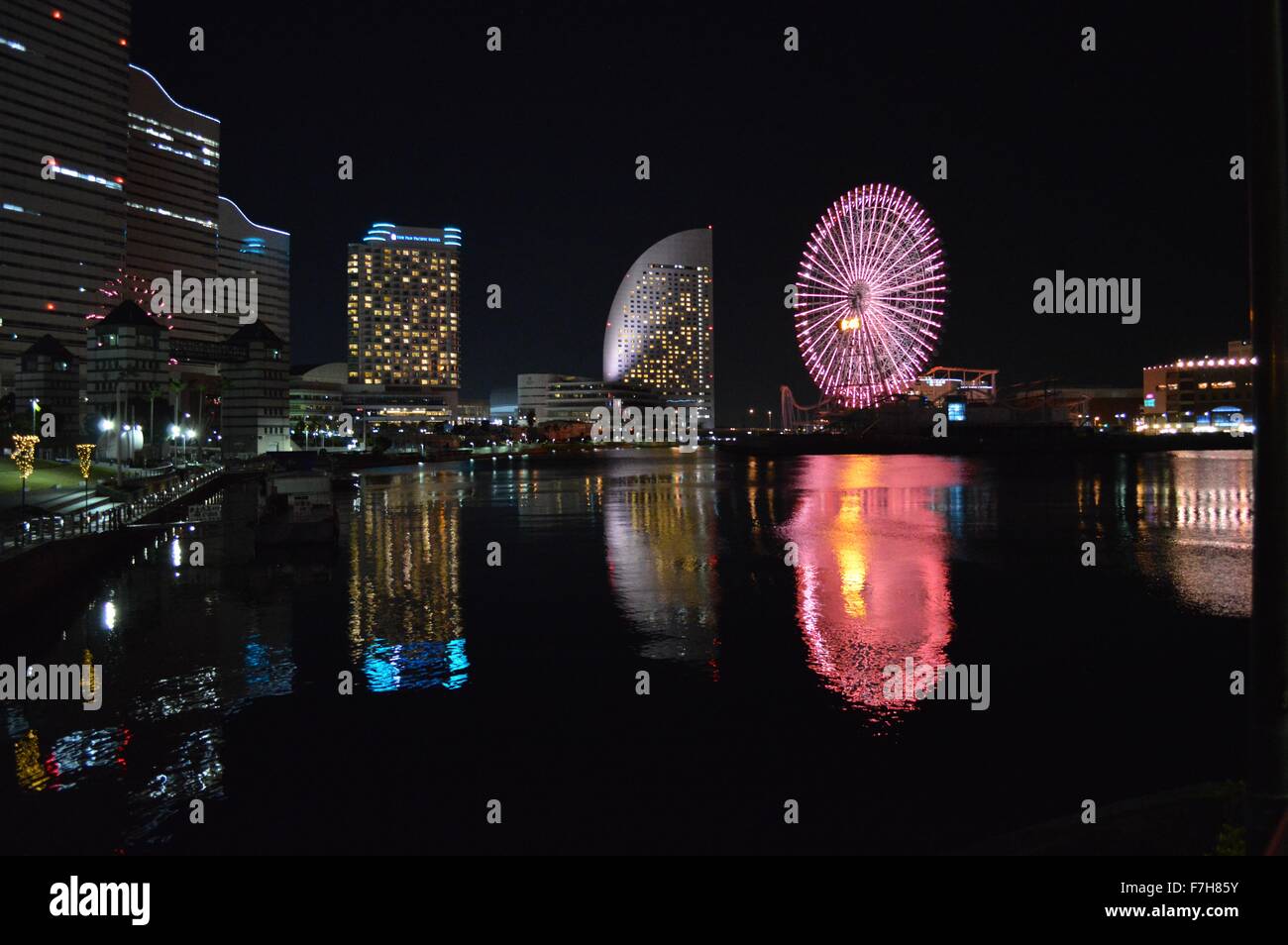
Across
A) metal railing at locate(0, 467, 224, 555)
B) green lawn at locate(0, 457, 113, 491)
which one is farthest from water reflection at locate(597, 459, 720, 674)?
green lawn at locate(0, 457, 113, 491)

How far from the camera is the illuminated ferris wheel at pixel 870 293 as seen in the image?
72.7 m

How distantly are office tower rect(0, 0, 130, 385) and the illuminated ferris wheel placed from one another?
9315 centimetres

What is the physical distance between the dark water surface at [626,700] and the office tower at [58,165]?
112 m

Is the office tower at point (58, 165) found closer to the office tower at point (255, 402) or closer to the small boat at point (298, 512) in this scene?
the office tower at point (255, 402)

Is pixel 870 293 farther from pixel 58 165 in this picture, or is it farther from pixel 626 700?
pixel 58 165

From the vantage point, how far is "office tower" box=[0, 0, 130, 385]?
113312mm

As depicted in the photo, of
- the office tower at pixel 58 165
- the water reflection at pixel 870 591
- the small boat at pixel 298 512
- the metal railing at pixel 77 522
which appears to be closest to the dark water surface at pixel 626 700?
the water reflection at pixel 870 591

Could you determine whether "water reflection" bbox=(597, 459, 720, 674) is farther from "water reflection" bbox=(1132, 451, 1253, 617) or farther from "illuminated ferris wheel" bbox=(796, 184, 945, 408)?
"illuminated ferris wheel" bbox=(796, 184, 945, 408)

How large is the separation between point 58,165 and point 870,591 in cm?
13598

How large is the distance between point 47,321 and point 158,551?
109025mm

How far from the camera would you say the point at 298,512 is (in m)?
27.1

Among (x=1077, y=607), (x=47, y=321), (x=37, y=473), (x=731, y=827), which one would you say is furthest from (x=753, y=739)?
(x=47, y=321)
